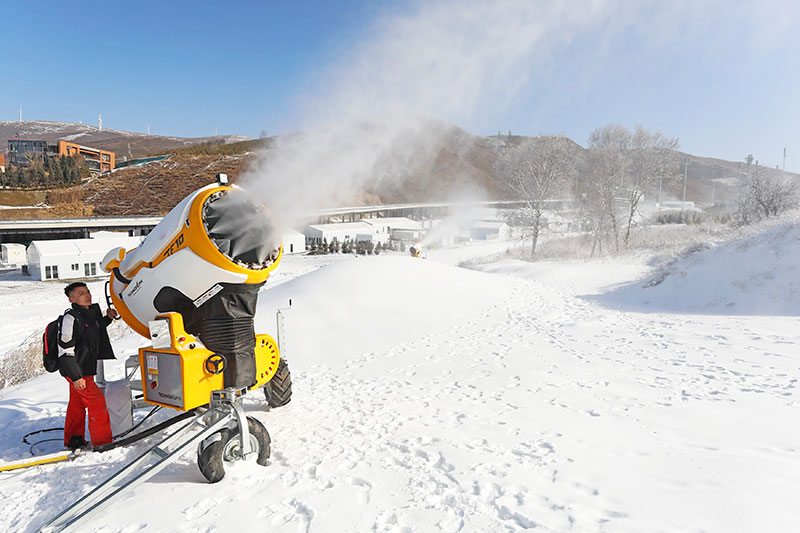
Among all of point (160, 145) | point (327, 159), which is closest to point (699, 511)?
point (327, 159)

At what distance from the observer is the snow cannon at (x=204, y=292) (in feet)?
13.8

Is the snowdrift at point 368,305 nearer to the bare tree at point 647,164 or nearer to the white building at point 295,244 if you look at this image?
the bare tree at point 647,164

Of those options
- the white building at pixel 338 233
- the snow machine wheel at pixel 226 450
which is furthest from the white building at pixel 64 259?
the snow machine wheel at pixel 226 450

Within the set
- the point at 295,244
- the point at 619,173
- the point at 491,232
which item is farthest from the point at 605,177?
the point at 295,244

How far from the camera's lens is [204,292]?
441 centimetres

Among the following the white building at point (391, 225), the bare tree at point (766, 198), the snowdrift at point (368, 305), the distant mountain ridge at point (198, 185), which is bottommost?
the snowdrift at point (368, 305)

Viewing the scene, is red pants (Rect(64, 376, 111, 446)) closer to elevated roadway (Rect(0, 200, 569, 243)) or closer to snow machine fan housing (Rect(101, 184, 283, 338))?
snow machine fan housing (Rect(101, 184, 283, 338))

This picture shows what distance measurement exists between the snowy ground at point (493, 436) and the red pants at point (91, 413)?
0.24 meters

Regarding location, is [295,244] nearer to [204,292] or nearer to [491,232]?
[491,232]

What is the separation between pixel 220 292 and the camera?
4414mm

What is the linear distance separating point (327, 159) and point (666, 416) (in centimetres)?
590

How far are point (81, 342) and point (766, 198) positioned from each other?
124 ft

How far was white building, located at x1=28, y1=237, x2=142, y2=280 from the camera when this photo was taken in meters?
34.3

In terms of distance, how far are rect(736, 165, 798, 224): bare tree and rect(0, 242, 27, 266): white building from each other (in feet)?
Result: 183
